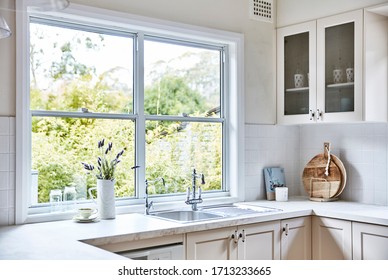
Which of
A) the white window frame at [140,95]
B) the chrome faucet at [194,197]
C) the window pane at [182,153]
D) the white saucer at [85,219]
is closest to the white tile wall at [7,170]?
the white window frame at [140,95]

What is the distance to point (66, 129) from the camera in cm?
345

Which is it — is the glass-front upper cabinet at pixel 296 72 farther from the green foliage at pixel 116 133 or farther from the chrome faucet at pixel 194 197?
the chrome faucet at pixel 194 197

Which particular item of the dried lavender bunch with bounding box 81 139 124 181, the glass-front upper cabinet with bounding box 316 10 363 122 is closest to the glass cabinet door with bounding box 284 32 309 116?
the glass-front upper cabinet with bounding box 316 10 363 122

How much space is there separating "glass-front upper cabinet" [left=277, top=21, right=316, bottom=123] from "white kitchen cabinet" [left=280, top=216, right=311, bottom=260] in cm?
89

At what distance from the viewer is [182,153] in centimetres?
404

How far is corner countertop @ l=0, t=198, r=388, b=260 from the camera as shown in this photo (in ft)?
7.94


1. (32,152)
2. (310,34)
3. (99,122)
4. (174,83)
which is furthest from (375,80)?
(32,152)

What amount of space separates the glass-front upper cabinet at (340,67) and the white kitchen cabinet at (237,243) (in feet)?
3.36

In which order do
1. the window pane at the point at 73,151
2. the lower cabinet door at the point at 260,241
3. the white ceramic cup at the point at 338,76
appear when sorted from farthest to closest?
the white ceramic cup at the point at 338,76
the lower cabinet door at the point at 260,241
the window pane at the point at 73,151

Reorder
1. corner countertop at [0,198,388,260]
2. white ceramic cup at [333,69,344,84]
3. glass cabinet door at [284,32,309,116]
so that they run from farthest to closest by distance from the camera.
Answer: glass cabinet door at [284,32,309,116]
white ceramic cup at [333,69,344,84]
corner countertop at [0,198,388,260]

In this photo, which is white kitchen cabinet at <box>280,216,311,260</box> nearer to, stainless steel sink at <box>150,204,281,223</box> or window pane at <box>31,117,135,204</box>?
stainless steel sink at <box>150,204,281,223</box>

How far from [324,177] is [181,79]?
1.47m

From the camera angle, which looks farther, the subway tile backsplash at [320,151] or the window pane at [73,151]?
the subway tile backsplash at [320,151]

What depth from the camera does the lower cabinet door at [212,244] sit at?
10.5ft
